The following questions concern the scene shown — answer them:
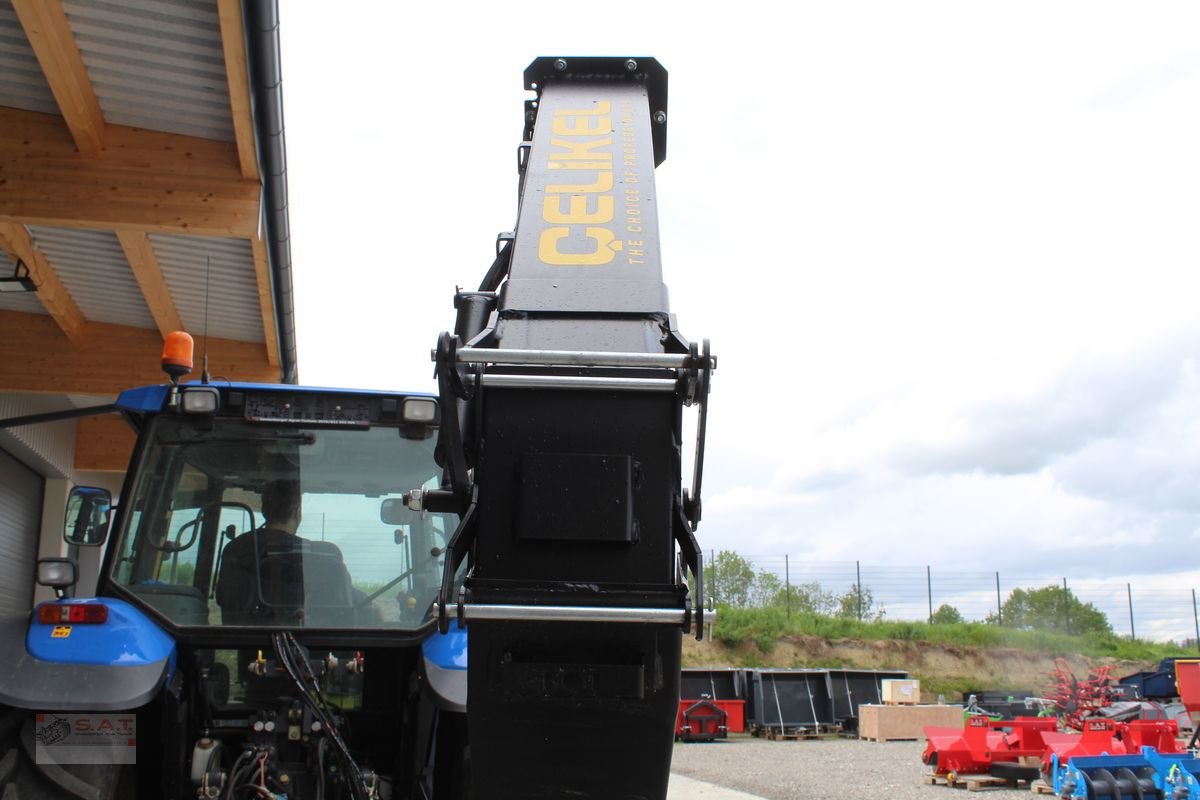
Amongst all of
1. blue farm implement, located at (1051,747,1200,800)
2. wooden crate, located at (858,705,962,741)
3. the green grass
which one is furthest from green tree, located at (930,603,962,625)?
blue farm implement, located at (1051,747,1200,800)

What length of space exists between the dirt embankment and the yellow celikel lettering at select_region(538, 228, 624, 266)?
24142 mm

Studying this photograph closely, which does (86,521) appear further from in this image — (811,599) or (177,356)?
(811,599)

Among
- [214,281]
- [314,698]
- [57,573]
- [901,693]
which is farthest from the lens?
[901,693]

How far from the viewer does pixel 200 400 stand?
4.02m

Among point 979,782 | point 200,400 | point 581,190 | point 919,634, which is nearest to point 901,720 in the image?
point 979,782

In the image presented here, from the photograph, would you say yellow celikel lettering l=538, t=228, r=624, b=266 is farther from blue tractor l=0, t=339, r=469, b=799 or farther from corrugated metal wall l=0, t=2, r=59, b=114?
corrugated metal wall l=0, t=2, r=59, b=114

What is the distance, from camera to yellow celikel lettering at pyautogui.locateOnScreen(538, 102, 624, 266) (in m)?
2.95

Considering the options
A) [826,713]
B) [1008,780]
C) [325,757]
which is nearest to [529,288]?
[325,757]

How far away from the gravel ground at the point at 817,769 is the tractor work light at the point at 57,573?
8.46 metres

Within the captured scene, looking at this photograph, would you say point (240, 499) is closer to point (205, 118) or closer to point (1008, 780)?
point (205, 118)

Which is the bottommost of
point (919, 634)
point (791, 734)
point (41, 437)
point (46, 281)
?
point (791, 734)

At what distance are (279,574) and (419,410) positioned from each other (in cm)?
79

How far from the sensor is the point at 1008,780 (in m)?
12.4

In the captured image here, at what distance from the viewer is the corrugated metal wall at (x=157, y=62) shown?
6125 mm
